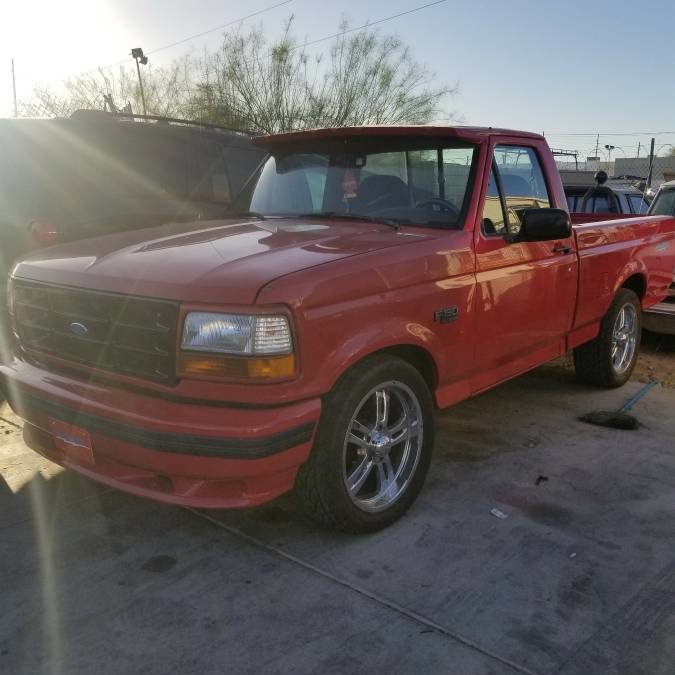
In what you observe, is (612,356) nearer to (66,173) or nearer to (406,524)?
(406,524)

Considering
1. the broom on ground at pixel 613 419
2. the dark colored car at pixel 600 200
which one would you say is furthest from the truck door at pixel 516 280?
the dark colored car at pixel 600 200

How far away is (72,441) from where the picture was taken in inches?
112

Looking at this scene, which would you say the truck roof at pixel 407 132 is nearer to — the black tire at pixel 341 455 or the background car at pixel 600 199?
the black tire at pixel 341 455

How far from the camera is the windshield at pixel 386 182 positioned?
3617mm

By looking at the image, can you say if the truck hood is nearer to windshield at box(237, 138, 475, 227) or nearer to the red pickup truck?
the red pickup truck

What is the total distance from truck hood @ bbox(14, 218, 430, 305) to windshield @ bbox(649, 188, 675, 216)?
16.8ft

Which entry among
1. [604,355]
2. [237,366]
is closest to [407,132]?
[237,366]

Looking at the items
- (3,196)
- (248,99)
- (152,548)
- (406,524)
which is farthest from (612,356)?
(248,99)

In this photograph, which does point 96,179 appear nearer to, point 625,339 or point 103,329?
point 103,329

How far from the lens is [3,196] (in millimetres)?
4734

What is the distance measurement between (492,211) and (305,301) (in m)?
1.60

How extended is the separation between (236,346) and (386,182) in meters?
1.65

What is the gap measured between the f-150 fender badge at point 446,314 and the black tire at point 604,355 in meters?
2.23

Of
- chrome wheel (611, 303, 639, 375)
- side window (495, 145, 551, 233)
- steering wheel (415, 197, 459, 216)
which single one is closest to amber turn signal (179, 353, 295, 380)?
steering wheel (415, 197, 459, 216)
